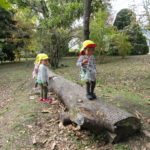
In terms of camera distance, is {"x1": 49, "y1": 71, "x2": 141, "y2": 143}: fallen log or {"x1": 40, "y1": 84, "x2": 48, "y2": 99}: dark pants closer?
{"x1": 49, "y1": 71, "x2": 141, "y2": 143}: fallen log

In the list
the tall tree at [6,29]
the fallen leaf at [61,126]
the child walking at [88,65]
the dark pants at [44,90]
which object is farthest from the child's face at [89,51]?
the tall tree at [6,29]

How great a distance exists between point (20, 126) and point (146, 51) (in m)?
20.1

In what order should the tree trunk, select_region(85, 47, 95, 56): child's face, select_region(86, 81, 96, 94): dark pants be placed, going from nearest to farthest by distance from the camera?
select_region(85, 47, 95, 56): child's face
select_region(86, 81, 96, 94): dark pants
the tree trunk

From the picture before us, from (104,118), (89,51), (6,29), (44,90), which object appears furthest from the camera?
(6,29)

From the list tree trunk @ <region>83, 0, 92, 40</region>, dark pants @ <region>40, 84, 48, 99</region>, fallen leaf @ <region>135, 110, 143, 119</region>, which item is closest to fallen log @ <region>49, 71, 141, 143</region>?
fallen leaf @ <region>135, 110, 143, 119</region>

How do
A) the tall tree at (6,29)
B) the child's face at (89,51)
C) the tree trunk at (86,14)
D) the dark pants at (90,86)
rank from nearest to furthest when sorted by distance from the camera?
1. the child's face at (89,51)
2. the dark pants at (90,86)
3. the tree trunk at (86,14)
4. the tall tree at (6,29)

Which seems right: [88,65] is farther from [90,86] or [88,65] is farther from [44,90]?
[44,90]

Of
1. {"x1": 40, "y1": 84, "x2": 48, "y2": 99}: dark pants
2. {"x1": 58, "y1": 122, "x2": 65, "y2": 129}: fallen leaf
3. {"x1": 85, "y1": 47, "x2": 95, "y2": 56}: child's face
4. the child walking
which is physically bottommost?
{"x1": 58, "y1": 122, "x2": 65, "y2": 129}: fallen leaf

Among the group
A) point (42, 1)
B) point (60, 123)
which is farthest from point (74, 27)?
point (60, 123)

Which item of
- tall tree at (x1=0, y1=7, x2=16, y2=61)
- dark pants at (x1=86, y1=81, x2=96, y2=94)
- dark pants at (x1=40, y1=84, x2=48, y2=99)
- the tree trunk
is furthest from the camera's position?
tall tree at (x1=0, y1=7, x2=16, y2=61)

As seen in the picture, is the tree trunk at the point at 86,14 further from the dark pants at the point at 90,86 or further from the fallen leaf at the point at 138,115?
the fallen leaf at the point at 138,115

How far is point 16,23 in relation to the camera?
673 inches

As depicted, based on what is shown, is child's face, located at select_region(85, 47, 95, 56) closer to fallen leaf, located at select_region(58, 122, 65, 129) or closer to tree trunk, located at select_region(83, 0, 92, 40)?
fallen leaf, located at select_region(58, 122, 65, 129)

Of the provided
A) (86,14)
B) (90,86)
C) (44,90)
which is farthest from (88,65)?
(86,14)
